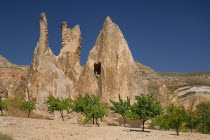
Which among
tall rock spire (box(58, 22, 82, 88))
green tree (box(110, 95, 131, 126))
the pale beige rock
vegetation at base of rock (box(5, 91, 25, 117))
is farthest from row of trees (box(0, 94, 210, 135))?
tall rock spire (box(58, 22, 82, 88))

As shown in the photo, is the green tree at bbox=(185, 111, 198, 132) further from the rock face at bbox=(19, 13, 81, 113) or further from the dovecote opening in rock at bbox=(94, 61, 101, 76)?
the rock face at bbox=(19, 13, 81, 113)

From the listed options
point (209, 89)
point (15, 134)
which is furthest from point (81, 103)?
point (209, 89)

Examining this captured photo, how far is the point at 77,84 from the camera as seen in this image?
46.5 metres

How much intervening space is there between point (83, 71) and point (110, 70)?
14.6ft

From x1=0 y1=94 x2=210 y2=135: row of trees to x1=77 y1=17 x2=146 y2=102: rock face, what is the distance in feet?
8.19

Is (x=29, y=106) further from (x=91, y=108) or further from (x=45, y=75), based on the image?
(x=91, y=108)

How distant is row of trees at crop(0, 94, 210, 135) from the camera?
30766 millimetres

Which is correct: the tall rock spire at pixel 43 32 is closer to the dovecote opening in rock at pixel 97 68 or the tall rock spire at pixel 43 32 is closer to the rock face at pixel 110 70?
the rock face at pixel 110 70

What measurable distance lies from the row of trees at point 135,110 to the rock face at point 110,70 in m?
2.50

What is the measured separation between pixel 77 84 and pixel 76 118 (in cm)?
602

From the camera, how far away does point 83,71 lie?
46.7 meters

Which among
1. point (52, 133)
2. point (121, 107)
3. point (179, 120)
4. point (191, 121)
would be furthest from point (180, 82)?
point (52, 133)

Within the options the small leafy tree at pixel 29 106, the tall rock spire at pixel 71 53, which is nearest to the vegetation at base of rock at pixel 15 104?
the small leafy tree at pixel 29 106

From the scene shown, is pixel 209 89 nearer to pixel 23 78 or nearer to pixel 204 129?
pixel 204 129
